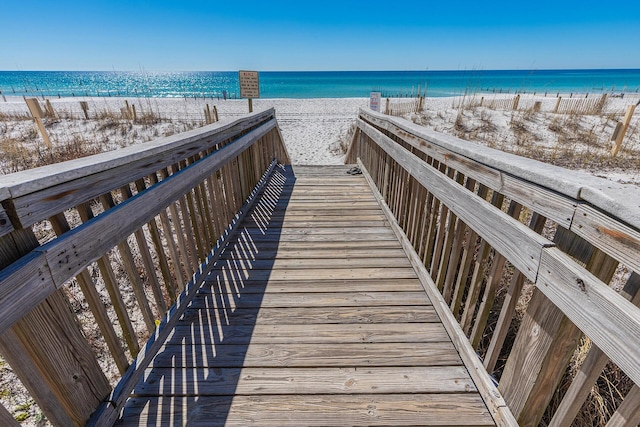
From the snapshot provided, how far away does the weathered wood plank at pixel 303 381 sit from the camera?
1.60m

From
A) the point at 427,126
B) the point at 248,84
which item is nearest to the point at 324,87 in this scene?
the point at 427,126

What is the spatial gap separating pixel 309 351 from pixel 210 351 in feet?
1.85

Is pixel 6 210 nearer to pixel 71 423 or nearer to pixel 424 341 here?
pixel 71 423

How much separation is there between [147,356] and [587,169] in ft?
30.6

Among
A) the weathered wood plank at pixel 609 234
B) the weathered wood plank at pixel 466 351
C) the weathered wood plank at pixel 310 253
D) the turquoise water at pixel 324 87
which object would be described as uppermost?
the weathered wood plank at pixel 609 234

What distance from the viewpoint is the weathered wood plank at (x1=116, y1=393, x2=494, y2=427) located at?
1.46m

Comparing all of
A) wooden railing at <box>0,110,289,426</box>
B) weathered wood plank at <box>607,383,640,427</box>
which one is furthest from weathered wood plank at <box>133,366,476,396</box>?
weathered wood plank at <box>607,383,640,427</box>

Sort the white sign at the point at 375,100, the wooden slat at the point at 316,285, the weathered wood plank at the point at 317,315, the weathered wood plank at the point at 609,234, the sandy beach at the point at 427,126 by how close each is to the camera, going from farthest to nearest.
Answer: the sandy beach at the point at 427,126
the white sign at the point at 375,100
the wooden slat at the point at 316,285
the weathered wood plank at the point at 317,315
the weathered wood plank at the point at 609,234

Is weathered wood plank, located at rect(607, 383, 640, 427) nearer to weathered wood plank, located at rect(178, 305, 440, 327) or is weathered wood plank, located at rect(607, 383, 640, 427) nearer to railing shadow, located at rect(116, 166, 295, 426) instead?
weathered wood plank, located at rect(178, 305, 440, 327)

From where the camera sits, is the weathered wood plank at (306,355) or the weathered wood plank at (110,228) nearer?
the weathered wood plank at (110,228)

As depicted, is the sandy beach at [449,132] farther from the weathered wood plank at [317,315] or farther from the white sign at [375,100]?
the weathered wood plank at [317,315]

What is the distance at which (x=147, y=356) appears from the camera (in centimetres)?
166

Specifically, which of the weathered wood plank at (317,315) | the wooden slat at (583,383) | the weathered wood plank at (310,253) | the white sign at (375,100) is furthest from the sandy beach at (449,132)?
the wooden slat at (583,383)

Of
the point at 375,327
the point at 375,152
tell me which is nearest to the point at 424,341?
the point at 375,327
